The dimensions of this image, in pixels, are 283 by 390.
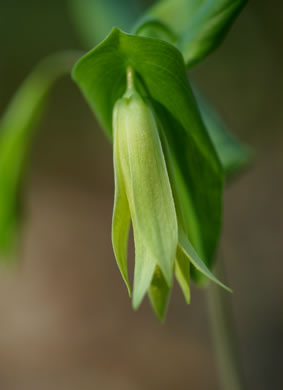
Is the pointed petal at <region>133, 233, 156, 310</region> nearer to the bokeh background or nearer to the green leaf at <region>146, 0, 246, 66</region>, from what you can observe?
the green leaf at <region>146, 0, 246, 66</region>

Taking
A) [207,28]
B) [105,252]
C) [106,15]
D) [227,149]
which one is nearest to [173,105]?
[207,28]

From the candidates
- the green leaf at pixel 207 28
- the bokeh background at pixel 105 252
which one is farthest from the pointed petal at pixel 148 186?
the bokeh background at pixel 105 252

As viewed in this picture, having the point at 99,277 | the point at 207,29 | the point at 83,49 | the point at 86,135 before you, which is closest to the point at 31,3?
the point at 83,49

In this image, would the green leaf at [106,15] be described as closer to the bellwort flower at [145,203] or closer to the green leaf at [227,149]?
the green leaf at [227,149]

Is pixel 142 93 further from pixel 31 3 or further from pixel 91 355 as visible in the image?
pixel 31 3

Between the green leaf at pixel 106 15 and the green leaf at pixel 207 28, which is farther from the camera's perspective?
the green leaf at pixel 106 15

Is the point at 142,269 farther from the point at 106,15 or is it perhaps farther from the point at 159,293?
the point at 106,15
